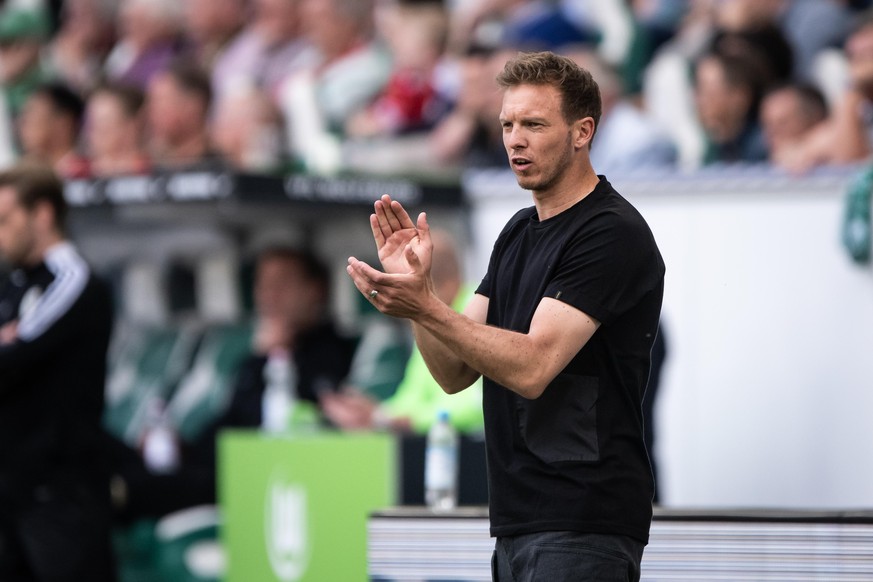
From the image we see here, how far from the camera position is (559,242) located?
3541 millimetres

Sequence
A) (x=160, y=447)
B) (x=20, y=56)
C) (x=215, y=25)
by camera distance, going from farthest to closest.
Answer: (x=20, y=56), (x=215, y=25), (x=160, y=447)

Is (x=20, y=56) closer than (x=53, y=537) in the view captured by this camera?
No

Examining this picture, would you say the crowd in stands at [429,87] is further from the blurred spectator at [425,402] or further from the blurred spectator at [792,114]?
the blurred spectator at [425,402]

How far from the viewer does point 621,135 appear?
8312mm

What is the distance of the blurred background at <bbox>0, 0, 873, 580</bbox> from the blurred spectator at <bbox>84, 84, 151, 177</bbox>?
0.02 metres

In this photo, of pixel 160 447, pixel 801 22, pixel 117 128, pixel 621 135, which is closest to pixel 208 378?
pixel 160 447

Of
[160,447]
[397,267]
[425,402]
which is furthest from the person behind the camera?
[160,447]

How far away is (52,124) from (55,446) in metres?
4.71

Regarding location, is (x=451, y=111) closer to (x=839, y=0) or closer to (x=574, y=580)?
(x=839, y=0)

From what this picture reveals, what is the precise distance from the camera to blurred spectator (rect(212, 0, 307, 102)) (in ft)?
35.7

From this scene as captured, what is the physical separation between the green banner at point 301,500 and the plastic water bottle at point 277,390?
1.52 ft

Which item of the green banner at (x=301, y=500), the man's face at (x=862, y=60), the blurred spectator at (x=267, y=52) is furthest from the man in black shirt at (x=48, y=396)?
the blurred spectator at (x=267, y=52)

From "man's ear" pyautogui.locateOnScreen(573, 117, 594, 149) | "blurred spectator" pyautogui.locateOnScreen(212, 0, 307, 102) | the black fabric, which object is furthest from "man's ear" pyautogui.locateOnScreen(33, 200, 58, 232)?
"blurred spectator" pyautogui.locateOnScreen(212, 0, 307, 102)

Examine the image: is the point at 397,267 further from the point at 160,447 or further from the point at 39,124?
the point at 39,124
